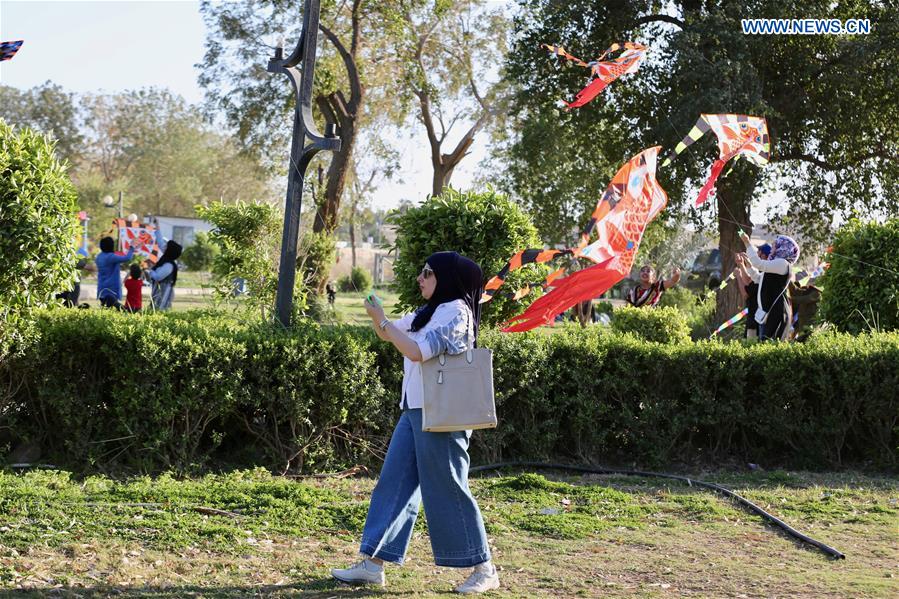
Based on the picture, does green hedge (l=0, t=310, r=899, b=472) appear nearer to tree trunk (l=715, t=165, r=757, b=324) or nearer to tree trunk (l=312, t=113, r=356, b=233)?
tree trunk (l=715, t=165, r=757, b=324)

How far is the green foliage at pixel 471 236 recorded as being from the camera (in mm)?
8656

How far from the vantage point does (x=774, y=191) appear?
60.7 feet

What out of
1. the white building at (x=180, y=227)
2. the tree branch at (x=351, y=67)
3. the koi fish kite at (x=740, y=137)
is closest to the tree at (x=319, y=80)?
the tree branch at (x=351, y=67)

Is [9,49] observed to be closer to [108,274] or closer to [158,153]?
[108,274]

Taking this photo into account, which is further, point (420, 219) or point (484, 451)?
point (420, 219)

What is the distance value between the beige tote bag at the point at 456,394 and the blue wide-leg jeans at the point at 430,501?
14 cm

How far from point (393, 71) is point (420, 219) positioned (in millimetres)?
17483

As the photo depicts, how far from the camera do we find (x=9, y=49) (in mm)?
6473

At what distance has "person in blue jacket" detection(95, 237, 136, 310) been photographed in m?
13.2

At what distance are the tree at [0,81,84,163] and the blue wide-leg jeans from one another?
60207 mm

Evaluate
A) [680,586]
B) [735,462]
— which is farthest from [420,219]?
[680,586]

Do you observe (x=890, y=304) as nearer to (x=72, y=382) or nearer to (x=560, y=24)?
(x=72, y=382)

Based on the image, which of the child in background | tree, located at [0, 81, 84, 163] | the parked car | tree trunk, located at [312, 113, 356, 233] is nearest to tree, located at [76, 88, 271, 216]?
tree, located at [0, 81, 84, 163]

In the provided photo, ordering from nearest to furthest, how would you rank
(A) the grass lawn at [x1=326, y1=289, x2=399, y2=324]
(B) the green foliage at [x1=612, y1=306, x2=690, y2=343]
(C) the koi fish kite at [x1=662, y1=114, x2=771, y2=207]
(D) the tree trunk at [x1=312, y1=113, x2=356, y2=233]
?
1. (C) the koi fish kite at [x1=662, y1=114, x2=771, y2=207]
2. (B) the green foliage at [x1=612, y1=306, x2=690, y2=343]
3. (A) the grass lawn at [x1=326, y1=289, x2=399, y2=324]
4. (D) the tree trunk at [x1=312, y1=113, x2=356, y2=233]
